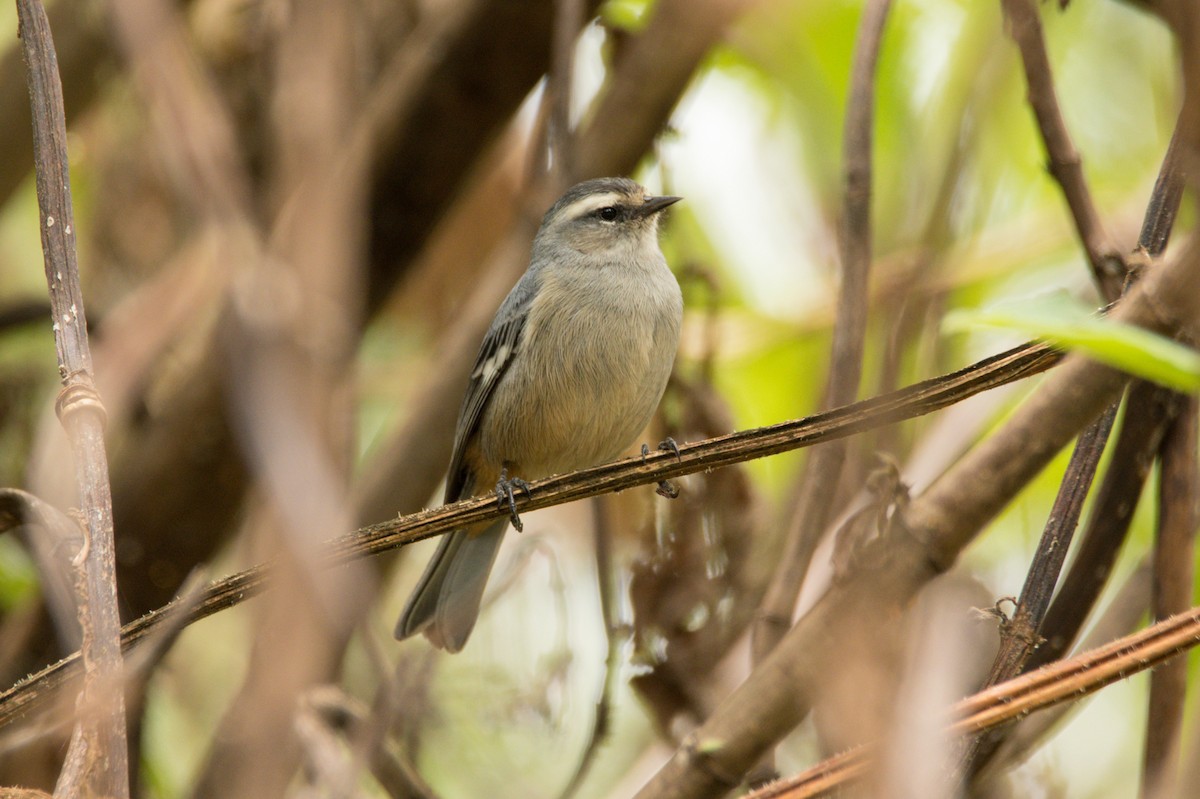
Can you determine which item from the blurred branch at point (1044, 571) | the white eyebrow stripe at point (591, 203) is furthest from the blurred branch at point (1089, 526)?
the white eyebrow stripe at point (591, 203)

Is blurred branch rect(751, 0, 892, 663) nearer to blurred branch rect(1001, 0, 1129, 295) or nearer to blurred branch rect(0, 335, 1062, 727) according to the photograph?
blurred branch rect(1001, 0, 1129, 295)

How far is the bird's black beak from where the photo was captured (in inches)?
192

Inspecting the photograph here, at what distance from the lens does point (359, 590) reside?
114 inches

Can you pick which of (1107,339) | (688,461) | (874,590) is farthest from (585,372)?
(1107,339)

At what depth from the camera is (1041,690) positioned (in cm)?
202

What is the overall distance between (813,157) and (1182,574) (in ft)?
8.95

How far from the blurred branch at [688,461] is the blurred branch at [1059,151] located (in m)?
1.10

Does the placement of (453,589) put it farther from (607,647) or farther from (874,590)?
(874,590)

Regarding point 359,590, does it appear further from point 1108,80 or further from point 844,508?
point 1108,80

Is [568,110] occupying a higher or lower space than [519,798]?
higher

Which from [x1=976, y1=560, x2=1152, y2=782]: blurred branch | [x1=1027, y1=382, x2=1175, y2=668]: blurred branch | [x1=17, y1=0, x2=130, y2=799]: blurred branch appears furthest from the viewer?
[x1=976, y1=560, x2=1152, y2=782]: blurred branch

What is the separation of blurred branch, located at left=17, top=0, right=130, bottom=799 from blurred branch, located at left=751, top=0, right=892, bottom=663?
6.27ft

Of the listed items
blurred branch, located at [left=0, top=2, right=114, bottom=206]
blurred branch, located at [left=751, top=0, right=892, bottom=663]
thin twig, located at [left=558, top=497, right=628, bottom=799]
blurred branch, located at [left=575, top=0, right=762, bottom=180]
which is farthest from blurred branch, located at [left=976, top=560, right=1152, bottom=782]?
blurred branch, located at [left=0, top=2, right=114, bottom=206]

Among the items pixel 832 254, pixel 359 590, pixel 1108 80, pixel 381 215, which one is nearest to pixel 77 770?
pixel 359 590
